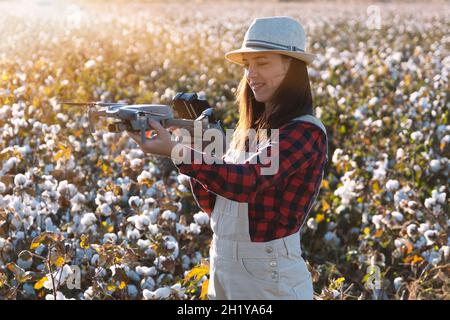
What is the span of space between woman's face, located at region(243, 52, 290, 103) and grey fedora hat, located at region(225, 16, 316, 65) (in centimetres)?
3

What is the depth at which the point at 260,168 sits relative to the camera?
204 centimetres

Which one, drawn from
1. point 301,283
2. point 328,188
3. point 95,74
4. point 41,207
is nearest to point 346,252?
point 328,188

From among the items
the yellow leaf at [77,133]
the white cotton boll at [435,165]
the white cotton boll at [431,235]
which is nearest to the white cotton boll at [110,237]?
the white cotton boll at [431,235]

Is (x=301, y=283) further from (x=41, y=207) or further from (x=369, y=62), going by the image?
(x=369, y=62)

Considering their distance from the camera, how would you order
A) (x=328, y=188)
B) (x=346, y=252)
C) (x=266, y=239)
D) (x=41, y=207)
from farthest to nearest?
(x=328, y=188) → (x=346, y=252) → (x=41, y=207) → (x=266, y=239)

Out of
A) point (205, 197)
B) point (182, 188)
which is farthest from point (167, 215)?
point (205, 197)

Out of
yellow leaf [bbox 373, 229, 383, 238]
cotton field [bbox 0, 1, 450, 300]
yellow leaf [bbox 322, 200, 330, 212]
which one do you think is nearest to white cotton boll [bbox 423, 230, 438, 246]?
cotton field [bbox 0, 1, 450, 300]

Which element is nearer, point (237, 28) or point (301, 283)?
point (301, 283)

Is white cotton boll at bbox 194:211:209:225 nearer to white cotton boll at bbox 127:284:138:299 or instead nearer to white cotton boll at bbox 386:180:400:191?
white cotton boll at bbox 127:284:138:299

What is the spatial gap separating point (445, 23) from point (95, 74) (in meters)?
11.3

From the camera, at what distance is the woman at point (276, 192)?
7.16 feet

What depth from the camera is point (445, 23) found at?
1714 cm
